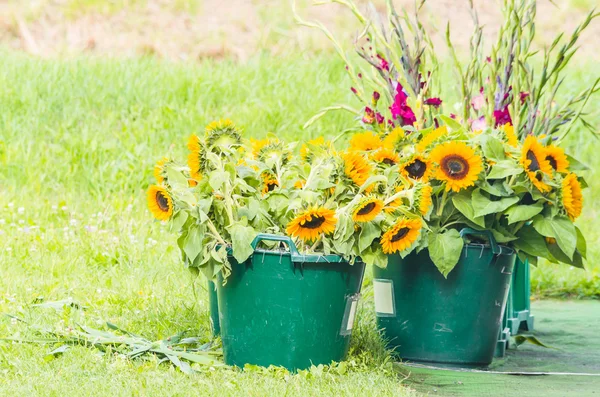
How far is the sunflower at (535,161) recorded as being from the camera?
99.3 inches

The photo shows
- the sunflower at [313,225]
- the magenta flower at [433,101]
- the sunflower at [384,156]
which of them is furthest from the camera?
the magenta flower at [433,101]

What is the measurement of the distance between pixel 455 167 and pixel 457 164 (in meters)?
0.01

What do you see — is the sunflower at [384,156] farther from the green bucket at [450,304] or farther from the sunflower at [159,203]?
the sunflower at [159,203]

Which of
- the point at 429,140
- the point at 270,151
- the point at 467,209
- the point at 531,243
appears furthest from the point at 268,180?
the point at 531,243

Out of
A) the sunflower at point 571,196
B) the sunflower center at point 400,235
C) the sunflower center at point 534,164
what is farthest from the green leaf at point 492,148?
the sunflower center at point 400,235

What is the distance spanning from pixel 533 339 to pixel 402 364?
0.68 meters

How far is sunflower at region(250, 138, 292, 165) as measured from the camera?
8.62ft

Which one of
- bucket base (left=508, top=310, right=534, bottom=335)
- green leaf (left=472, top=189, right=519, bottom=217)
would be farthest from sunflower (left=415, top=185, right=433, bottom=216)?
bucket base (left=508, top=310, right=534, bottom=335)

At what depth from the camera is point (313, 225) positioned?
2.29 m

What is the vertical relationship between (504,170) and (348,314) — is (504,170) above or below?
above

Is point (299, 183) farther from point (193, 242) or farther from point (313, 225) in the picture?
point (193, 242)

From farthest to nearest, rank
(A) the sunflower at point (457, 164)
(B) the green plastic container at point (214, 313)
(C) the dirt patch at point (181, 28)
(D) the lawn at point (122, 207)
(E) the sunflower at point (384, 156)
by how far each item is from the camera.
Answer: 1. (C) the dirt patch at point (181, 28)
2. (B) the green plastic container at point (214, 313)
3. (E) the sunflower at point (384, 156)
4. (A) the sunflower at point (457, 164)
5. (D) the lawn at point (122, 207)

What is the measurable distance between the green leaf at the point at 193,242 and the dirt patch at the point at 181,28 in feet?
16.9

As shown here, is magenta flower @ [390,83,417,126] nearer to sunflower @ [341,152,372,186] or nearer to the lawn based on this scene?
sunflower @ [341,152,372,186]
